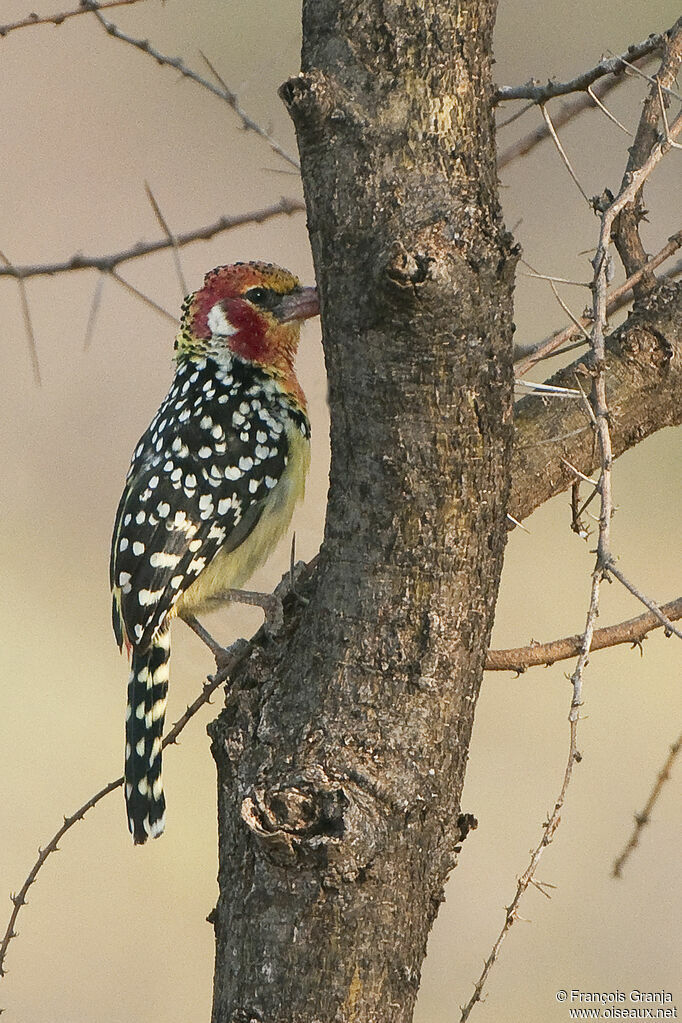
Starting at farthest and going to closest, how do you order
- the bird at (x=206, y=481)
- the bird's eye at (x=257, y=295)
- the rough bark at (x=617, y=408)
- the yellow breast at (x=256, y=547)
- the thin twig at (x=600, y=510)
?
the bird's eye at (x=257, y=295) < the yellow breast at (x=256, y=547) < the bird at (x=206, y=481) < the rough bark at (x=617, y=408) < the thin twig at (x=600, y=510)

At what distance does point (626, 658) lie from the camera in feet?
22.5

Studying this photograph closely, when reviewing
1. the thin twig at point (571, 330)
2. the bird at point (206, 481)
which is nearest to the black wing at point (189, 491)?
the bird at point (206, 481)

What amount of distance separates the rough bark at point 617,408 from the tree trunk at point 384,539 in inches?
20.8

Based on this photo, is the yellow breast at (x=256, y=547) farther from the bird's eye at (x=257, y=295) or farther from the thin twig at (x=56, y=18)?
Result: the thin twig at (x=56, y=18)

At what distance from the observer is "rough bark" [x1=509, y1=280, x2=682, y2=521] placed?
2367 millimetres

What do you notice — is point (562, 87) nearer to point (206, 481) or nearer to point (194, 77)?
point (194, 77)

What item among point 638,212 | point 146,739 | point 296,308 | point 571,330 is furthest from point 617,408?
point 146,739

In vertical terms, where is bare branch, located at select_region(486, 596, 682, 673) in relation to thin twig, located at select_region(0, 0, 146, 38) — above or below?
below

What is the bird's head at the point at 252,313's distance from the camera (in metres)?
3.39

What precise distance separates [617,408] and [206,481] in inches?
44.3

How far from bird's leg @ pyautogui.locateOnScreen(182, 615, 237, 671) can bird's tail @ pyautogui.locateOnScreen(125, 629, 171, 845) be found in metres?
0.12

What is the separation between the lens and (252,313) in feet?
11.2

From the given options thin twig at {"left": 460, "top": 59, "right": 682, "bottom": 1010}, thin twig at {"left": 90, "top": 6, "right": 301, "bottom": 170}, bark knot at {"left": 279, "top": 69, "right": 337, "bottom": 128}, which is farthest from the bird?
bark knot at {"left": 279, "top": 69, "right": 337, "bottom": 128}

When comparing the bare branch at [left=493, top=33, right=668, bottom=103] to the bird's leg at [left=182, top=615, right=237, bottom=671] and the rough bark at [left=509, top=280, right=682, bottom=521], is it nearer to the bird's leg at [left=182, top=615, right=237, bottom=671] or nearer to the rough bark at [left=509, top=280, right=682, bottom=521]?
the rough bark at [left=509, top=280, right=682, bottom=521]
